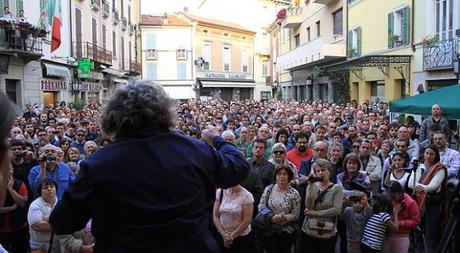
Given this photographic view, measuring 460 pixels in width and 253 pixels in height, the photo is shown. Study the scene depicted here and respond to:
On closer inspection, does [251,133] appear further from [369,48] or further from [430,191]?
[369,48]

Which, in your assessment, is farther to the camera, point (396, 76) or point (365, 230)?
point (396, 76)

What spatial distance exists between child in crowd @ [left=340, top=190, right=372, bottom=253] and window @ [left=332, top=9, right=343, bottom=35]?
2176 cm

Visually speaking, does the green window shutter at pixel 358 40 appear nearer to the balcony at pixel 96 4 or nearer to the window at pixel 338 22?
the window at pixel 338 22

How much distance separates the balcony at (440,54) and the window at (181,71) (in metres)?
39.9

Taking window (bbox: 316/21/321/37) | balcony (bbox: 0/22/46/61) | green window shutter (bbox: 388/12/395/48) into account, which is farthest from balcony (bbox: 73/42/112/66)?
green window shutter (bbox: 388/12/395/48)

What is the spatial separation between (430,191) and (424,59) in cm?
1134

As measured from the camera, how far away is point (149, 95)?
7.30 ft

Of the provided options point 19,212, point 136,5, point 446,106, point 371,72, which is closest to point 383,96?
point 371,72

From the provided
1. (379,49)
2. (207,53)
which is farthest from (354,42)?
(207,53)

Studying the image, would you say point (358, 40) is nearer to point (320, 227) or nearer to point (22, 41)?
point (22, 41)

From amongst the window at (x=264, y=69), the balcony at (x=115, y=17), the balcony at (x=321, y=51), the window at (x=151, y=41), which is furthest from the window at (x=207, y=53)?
the balcony at (x=321, y=51)

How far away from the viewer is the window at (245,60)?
6016 cm

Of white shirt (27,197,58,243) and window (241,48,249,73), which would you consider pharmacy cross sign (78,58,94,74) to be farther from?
window (241,48,249,73)

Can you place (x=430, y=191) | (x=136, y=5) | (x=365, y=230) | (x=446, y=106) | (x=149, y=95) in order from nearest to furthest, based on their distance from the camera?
(x=149, y=95), (x=365, y=230), (x=430, y=191), (x=446, y=106), (x=136, y=5)
